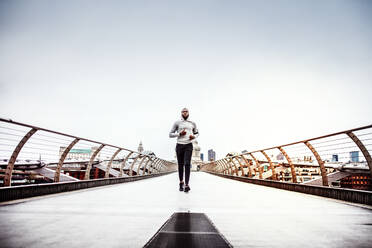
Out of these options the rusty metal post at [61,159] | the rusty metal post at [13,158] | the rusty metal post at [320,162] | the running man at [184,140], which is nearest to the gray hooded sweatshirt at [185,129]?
the running man at [184,140]

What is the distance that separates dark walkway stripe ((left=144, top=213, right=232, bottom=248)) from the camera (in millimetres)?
1448

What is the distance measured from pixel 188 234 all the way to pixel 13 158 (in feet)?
10.2

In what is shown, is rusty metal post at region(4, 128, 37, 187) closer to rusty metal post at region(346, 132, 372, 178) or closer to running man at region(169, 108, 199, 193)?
running man at region(169, 108, 199, 193)

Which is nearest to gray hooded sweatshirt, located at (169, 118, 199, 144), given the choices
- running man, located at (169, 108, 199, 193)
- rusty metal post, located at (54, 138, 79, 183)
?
running man, located at (169, 108, 199, 193)

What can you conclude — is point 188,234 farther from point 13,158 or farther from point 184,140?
point 184,140

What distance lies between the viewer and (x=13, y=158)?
132 inches

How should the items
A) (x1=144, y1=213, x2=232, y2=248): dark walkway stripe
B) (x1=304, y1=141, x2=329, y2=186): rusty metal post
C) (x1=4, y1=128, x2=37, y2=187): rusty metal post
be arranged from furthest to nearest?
(x1=304, y1=141, x2=329, y2=186): rusty metal post
(x1=4, y1=128, x2=37, y2=187): rusty metal post
(x1=144, y1=213, x2=232, y2=248): dark walkway stripe

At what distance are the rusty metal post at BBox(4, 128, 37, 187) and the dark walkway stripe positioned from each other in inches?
102

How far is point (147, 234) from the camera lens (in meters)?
1.65

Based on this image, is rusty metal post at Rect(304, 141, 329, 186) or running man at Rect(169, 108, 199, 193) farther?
running man at Rect(169, 108, 199, 193)

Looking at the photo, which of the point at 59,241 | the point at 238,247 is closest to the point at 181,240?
the point at 238,247

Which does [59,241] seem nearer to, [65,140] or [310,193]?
[65,140]

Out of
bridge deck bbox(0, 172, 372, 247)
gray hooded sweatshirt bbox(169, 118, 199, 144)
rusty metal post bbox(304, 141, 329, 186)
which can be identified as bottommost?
bridge deck bbox(0, 172, 372, 247)

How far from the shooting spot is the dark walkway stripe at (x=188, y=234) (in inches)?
57.0
